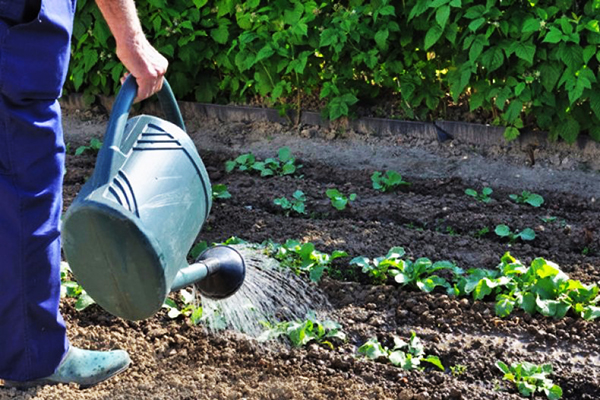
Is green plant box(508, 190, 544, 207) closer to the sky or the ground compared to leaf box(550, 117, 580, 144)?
closer to the ground

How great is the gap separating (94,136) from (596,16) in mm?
3162

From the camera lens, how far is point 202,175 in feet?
8.19

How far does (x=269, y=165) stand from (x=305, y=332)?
6.75ft

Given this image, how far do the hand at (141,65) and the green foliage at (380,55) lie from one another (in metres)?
2.48

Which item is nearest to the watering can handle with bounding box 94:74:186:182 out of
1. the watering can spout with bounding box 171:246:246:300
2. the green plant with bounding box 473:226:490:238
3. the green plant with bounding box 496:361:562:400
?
the watering can spout with bounding box 171:246:246:300

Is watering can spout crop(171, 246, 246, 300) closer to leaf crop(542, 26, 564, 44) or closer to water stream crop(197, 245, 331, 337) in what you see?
water stream crop(197, 245, 331, 337)

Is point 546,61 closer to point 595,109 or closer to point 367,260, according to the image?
point 595,109

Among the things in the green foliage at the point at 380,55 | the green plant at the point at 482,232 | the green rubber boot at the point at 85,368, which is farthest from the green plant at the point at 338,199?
the green rubber boot at the point at 85,368

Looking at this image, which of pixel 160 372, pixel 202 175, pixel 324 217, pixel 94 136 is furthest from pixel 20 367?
pixel 94 136

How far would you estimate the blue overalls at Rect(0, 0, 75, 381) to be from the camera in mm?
2342

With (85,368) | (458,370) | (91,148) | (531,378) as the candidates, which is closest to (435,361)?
(458,370)

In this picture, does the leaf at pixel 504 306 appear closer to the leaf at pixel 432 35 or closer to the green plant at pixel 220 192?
the green plant at pixel 220 192

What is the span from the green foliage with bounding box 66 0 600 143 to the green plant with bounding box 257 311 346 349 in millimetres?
2011

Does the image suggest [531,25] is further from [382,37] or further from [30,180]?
[30,180]
